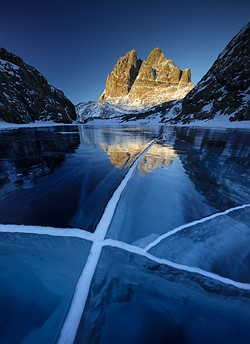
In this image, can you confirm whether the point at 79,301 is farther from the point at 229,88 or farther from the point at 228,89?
the point at 228,89

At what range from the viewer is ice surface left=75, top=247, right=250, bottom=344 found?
4.09ft

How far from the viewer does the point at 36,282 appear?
1624 millimetres

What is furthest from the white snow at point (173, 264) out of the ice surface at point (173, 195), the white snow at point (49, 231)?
the white snow at point (49, 231)

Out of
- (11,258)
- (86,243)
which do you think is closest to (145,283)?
(86,243)

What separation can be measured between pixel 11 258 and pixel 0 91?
5202cm

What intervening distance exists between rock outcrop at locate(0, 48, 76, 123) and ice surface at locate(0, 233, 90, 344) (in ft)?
145

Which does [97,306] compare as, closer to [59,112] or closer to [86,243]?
[86,243]

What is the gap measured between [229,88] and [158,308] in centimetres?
5657

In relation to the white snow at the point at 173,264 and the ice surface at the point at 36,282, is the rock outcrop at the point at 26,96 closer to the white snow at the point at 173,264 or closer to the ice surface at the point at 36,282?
the ice surface at the point at 36,282

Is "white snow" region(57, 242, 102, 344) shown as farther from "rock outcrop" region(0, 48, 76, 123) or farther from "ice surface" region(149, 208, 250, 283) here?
"rock outcrop" region(0, 48, 76, 123)

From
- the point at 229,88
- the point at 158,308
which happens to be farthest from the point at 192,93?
the point at 158,308

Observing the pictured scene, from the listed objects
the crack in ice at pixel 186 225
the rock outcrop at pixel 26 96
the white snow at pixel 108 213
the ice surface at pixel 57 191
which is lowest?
the ice surface at pixel 57 191

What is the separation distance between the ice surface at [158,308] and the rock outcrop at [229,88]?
4034cm

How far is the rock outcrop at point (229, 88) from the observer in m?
37.6
